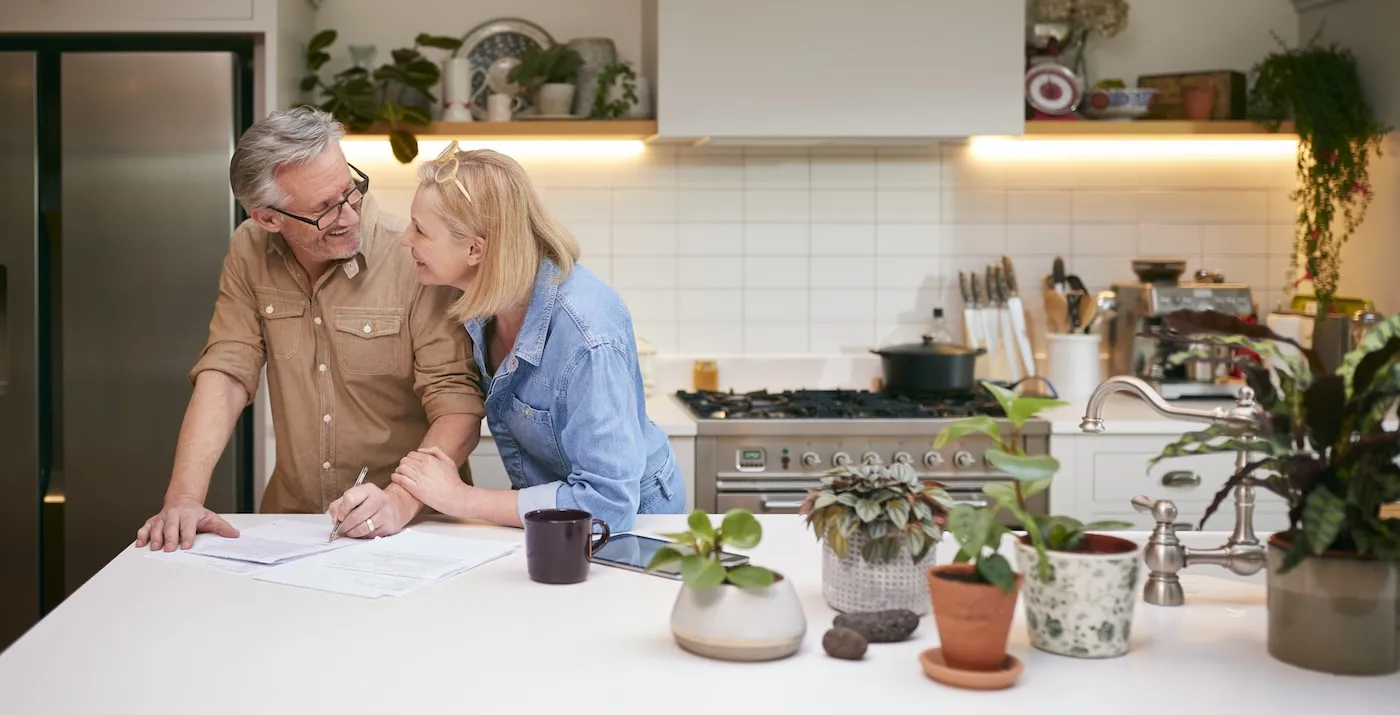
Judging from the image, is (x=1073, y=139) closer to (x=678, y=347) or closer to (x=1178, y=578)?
(x=678, y=347)

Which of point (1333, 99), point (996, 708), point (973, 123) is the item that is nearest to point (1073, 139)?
point (973, 123)

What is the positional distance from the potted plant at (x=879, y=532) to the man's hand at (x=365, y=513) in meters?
0.69

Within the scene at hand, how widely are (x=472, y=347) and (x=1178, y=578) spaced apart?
115 cm

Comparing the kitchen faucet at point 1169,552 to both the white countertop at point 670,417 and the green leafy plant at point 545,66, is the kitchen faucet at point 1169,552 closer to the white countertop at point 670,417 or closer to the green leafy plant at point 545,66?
the white countertop at point 670,417

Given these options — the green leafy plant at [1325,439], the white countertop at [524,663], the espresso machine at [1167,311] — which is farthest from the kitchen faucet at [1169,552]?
the espresso machine at [1167,311]

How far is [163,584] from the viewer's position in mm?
1727

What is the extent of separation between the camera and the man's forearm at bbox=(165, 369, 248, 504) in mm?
2162

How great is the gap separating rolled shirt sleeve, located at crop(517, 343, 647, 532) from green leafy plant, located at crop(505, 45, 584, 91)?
1.98 meters

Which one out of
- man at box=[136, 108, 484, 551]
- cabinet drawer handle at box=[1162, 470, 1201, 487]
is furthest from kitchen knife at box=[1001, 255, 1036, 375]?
man at box=[136, 108, 484, 551]

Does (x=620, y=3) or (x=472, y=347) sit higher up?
(x=620, y=3)

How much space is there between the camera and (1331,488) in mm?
1394

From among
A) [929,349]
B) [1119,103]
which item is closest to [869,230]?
[929,349]

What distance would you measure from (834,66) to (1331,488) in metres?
2.47

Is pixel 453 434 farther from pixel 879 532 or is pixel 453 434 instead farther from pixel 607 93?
pixel 607 93
